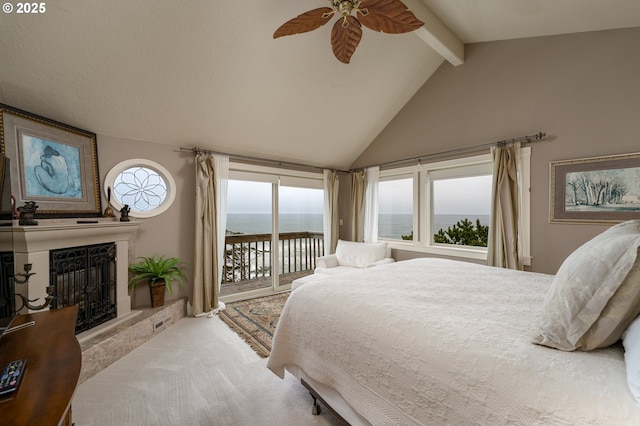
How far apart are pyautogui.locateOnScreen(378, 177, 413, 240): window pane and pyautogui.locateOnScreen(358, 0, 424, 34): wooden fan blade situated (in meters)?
2.72

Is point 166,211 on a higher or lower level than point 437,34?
lower

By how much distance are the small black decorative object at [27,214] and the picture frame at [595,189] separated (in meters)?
4.78

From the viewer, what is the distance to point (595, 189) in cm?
248

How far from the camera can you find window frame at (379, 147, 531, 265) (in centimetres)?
290

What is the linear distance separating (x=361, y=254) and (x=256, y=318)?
1.79 metres

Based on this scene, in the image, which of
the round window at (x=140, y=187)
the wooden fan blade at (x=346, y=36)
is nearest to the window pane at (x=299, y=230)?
the round window at (x=140, y=187)

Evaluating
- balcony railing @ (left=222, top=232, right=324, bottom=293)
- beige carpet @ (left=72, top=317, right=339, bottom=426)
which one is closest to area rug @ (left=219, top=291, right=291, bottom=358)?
beige carpet @ (left=72, top=317, right=339, bottom=426)

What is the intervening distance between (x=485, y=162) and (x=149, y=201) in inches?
168

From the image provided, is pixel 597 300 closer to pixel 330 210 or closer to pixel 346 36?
pixel 346 36

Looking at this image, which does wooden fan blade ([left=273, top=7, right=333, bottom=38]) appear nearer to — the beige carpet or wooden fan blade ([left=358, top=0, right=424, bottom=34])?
wooden fan blade ([left=358, top=0, right=424, bottom=34])

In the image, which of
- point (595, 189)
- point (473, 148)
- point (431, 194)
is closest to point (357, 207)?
point (431, 194)

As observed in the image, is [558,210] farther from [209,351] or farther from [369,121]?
[209,351]

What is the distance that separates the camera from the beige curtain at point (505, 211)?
2902 millimetres

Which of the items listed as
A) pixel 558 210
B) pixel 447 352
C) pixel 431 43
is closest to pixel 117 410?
pixel 447 352
